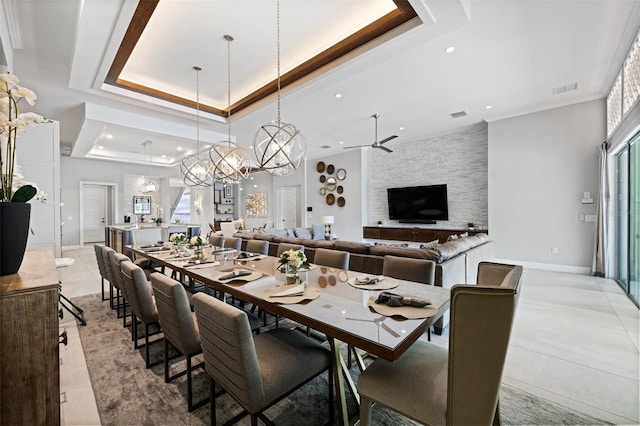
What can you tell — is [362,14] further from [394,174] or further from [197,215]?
[197,215]

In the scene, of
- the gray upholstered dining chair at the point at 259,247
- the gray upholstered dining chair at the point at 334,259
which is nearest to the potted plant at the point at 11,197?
the gray upholstered dining chair at the point at 334,259

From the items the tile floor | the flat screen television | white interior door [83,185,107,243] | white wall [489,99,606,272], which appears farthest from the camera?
white interior door [83,185,107,243]

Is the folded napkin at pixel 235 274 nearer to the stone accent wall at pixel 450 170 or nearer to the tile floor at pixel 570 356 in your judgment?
the tile floor at pixel 570 356

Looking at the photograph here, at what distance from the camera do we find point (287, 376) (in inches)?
54.7

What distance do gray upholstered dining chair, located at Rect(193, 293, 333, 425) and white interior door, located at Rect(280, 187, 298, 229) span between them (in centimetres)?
930

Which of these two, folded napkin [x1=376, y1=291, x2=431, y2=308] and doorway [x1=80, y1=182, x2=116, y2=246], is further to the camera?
doorway [x1=80, y1=182, x2=116, y2=246]

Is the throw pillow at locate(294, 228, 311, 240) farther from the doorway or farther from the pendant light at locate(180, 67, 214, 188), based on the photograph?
the doorway

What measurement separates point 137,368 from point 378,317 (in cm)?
212

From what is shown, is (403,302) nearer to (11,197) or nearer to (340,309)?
(340,309)

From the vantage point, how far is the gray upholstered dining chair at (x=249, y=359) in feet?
3.94

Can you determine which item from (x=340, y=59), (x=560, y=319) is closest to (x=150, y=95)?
(x=340, y=59)

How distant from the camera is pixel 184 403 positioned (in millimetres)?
1822

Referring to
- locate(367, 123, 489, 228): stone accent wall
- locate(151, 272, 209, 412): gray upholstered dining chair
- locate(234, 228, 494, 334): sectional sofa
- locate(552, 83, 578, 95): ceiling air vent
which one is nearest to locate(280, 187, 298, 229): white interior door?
locate(367, 123, 489, 228): stone accent wall

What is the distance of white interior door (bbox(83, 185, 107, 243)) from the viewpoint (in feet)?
29.8
